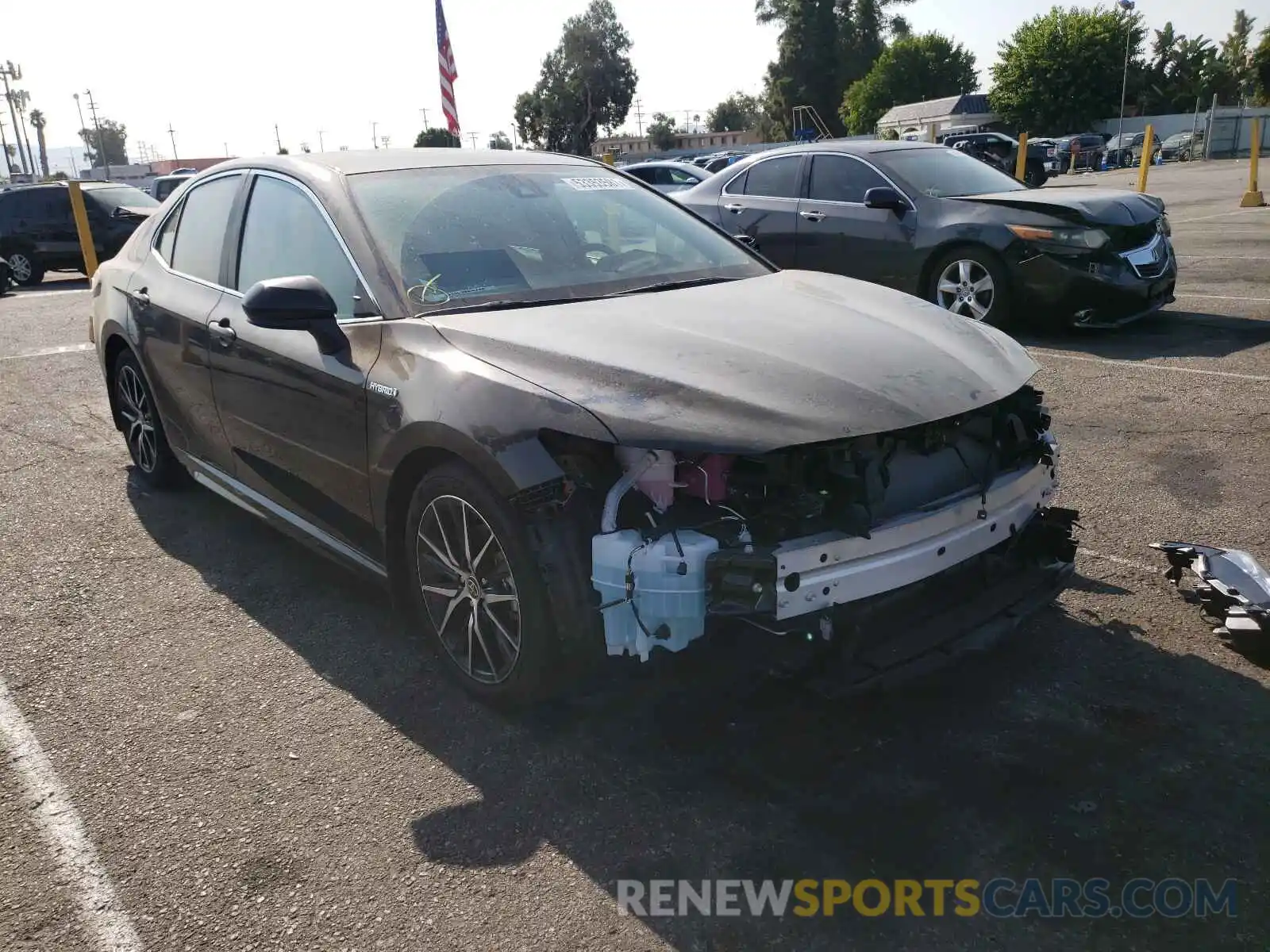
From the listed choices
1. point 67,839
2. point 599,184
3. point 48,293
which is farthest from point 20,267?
point 67,839

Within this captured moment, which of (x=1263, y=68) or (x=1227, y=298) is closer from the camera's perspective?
(x=1227, y=298)

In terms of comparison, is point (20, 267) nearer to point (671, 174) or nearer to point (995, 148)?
point (671, 174)

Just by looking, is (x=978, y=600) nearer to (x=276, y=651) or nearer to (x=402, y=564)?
(x=402, y=564)

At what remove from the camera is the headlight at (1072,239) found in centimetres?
779

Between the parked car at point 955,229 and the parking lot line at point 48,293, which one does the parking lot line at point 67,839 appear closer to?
the parked car at point 955,229

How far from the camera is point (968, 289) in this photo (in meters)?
8.33

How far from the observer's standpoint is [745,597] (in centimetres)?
256

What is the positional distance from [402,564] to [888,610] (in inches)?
60.9

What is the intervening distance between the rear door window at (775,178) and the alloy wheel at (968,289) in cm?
169

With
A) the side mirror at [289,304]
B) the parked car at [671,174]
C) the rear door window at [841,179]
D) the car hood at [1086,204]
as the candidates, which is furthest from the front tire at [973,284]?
the parked car at [671,174]

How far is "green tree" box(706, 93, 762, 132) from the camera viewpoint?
122 meters

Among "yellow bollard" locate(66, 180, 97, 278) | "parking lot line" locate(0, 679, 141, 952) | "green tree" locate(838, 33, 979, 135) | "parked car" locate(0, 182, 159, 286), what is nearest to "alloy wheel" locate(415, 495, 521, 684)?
"parking lot line" locate(0, 679, 141, 952)

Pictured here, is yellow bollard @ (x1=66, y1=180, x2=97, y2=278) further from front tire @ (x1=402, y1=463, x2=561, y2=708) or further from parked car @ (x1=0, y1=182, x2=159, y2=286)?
front tire @ (x1=402, y1=463, x2=561, y2=708)

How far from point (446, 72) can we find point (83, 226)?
20.8 feet
